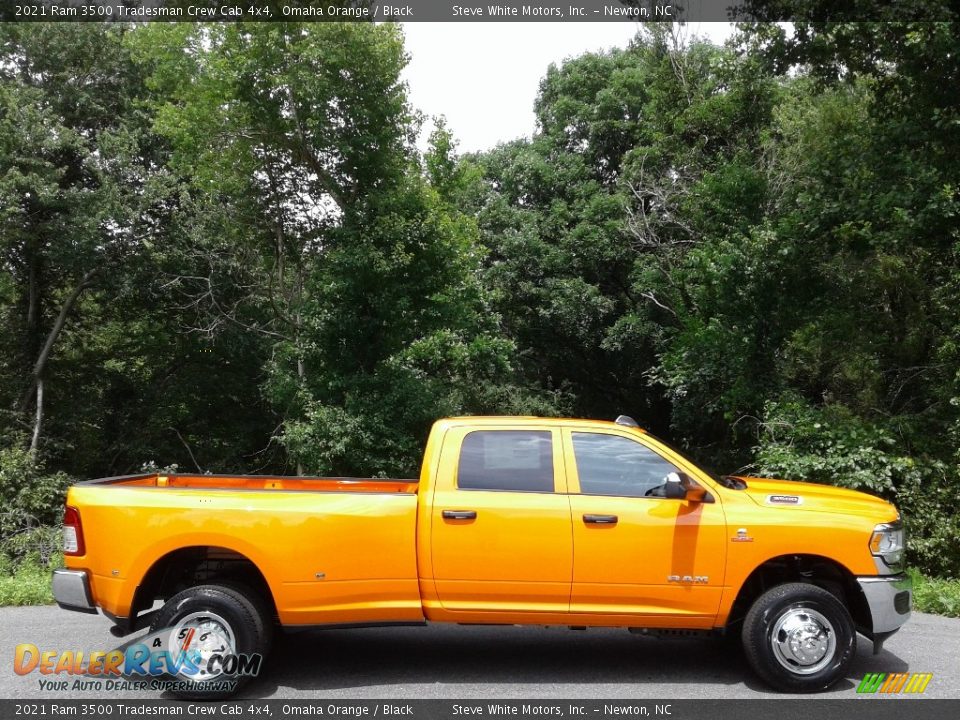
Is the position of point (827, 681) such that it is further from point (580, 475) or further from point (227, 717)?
point (227, 717)

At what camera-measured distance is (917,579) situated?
946cm

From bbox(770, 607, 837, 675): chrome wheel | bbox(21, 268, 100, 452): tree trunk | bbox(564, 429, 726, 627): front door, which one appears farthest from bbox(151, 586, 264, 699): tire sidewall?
bbox(21, 268, 100, 452): tree trunk

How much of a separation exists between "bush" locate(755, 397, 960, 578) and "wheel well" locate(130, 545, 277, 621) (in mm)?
8225

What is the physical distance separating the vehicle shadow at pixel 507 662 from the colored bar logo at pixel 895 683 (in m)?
0.09

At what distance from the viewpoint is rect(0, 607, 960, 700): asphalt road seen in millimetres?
5656

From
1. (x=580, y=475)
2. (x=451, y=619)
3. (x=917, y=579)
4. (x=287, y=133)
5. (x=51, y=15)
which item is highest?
(x=51, y=15)

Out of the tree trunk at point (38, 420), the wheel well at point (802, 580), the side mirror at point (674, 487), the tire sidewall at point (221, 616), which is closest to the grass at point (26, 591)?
the tire sidewall at point (221, 616)

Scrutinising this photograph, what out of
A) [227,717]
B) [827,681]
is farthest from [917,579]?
[227,717]

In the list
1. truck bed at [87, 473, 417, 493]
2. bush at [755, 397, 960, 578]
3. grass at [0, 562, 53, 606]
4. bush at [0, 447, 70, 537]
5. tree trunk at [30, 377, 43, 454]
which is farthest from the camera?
tree trunk at [30, 377, 43, 454]

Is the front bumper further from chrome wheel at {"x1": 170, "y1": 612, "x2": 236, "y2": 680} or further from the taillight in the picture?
the taillight

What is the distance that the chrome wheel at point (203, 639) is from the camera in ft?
18.1

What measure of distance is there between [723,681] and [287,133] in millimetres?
17146

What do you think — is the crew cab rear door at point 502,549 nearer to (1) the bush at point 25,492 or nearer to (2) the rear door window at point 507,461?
(2) the rear door window at point 507,461

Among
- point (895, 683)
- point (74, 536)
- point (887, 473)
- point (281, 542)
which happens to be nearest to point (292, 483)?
point (281, 542)
